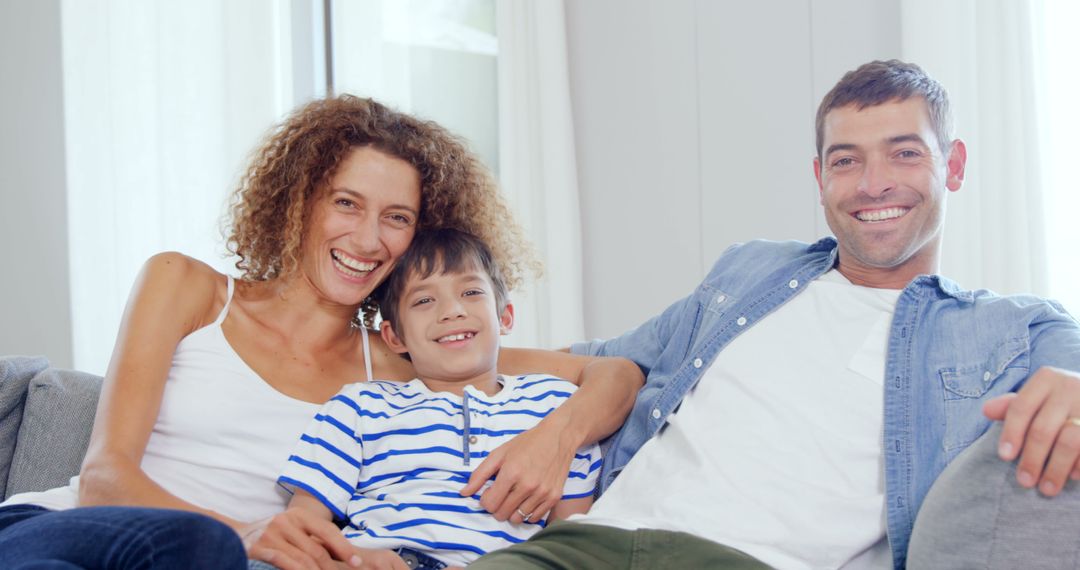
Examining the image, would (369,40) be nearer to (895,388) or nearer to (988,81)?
(988,81)

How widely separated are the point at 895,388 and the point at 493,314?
70 centimetres

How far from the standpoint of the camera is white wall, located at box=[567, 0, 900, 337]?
3039mm

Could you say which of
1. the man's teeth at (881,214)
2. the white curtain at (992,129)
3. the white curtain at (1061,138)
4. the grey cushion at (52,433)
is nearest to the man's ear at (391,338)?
the grey cushion at (52,433)

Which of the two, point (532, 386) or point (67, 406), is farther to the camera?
point (67, 406)

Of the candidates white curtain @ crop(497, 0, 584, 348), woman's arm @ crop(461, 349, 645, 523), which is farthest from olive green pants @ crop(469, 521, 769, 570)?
white curtain @ crop(497, 0, 584, 348)

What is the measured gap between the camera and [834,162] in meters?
1.83

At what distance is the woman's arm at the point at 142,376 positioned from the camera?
5.20 feet

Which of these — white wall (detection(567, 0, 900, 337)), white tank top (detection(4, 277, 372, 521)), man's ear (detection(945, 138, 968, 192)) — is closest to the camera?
white tank top (detection(4, 277, 372, 521))

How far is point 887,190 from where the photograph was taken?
173cm

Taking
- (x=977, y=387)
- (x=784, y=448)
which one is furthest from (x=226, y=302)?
(x=977, y=387)

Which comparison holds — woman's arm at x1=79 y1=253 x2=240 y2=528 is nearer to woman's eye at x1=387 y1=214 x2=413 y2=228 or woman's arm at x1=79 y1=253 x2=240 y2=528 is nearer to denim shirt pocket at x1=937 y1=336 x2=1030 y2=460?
woman's eye at x1=387 y1=214 x2=413 y2=228

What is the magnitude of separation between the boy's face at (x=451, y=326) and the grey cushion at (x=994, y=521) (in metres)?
0.80

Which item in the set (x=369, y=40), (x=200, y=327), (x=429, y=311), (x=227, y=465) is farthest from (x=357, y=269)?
(x=369, y=40)

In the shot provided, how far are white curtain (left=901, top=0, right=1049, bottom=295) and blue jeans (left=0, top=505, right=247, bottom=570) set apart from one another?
2.09 m
